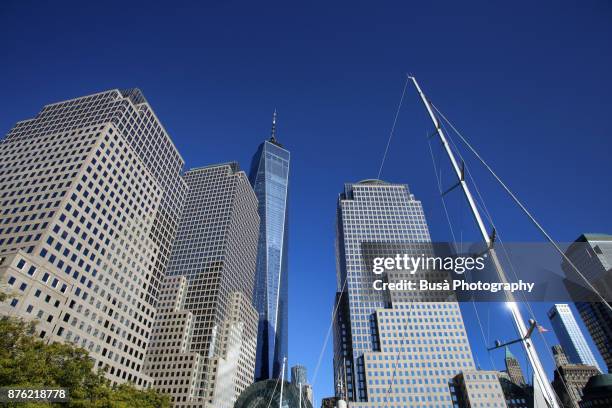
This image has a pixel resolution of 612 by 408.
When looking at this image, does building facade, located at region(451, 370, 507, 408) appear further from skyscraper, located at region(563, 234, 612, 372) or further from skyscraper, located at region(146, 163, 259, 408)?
skyscraper, located at region(146, 163, 259, 408)

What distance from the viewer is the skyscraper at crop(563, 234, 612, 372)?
164875 mm

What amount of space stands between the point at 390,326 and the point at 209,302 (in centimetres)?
7655

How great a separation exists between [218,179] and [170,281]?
2411 inches

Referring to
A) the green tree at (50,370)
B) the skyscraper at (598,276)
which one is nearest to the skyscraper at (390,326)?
the green tree at (50,370)

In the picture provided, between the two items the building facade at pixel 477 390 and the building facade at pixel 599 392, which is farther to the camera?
the building facade at pixel 599 392

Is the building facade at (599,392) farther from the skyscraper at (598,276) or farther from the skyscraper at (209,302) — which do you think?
the skyscraper at (209,302)

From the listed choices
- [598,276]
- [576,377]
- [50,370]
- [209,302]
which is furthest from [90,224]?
[576,377]

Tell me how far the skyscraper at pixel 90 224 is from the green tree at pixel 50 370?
73.5ft

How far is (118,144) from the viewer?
294 feet

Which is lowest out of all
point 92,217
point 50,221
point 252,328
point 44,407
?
point 44,407

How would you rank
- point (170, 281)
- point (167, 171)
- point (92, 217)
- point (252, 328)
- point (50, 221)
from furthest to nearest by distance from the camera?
point (252, 328) → point (170, 281) → point (167, 171) → point (92, 217) → point (50, 221)

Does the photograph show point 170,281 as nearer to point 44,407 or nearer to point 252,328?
point 252,328

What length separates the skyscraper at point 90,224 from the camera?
64.4m

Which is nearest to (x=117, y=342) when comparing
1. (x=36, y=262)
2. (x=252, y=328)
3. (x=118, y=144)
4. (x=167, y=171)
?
(x=36, y=262)
